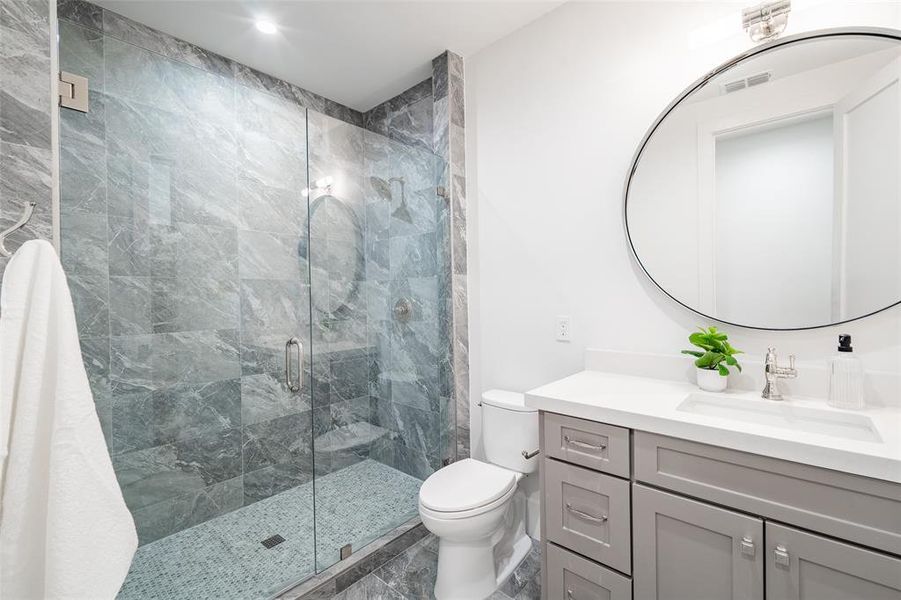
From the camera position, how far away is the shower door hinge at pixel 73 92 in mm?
1378

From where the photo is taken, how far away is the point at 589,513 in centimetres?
127

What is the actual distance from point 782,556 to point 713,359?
0.61m

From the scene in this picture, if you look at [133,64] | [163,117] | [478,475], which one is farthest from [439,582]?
[133,64]

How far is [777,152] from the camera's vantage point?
1334 mm

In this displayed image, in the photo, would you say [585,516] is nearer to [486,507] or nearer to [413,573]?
[486,507]

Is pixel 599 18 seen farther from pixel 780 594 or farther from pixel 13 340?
A: pixel 13 340

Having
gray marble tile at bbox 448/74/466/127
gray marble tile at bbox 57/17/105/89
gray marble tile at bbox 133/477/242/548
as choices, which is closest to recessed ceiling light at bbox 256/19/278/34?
gray marble tile at bbox 57/17/105/89

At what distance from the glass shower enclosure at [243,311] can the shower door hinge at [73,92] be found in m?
0.05

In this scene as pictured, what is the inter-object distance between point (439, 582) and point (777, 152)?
2.11 metres

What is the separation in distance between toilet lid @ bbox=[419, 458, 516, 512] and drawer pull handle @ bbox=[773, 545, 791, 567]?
0.93m

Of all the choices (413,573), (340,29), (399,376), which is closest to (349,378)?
(399,376)

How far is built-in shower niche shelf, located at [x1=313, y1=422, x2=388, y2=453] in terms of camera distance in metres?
2.04

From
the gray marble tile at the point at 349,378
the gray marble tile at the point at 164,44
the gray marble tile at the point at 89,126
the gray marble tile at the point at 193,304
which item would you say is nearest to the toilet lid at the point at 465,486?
the gray marble tile at the point at 349,378

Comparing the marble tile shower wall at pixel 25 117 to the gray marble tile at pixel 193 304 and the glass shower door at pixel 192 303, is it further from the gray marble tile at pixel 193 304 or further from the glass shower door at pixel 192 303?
the gray marble tile at pixel 193 304
